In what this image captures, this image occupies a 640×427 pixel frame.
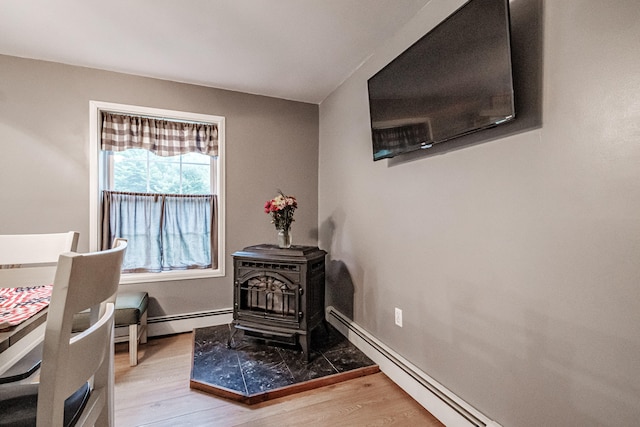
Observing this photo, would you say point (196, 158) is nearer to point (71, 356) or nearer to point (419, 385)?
point (71, 356)

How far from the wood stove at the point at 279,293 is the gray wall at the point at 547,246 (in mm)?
679

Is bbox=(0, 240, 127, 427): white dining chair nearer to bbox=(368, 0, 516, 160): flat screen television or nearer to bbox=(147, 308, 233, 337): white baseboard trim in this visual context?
bbox=(368, 0, 516, 160): flat screen television

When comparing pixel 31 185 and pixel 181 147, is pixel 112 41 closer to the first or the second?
pixel 181 147

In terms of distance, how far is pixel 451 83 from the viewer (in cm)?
140

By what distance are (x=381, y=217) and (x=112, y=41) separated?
7.76ft

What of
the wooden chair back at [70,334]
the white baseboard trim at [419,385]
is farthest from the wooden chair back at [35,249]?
the white baseboard trim at [419,385]

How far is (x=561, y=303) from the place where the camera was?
3.64 feet

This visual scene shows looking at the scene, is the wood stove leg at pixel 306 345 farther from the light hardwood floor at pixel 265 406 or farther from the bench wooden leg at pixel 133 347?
the bench wooden leg at pixel 133 347

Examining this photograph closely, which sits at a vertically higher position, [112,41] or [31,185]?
[112,41]

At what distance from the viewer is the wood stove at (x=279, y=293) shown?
219 centimetres

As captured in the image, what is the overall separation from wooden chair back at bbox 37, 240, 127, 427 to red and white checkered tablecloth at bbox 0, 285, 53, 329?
0.26 metres

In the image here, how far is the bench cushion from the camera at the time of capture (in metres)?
2.09

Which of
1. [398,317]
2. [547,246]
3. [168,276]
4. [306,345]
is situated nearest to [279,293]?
[306,345]

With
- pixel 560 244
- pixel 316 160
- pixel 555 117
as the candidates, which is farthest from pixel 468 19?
pixel 316 160
